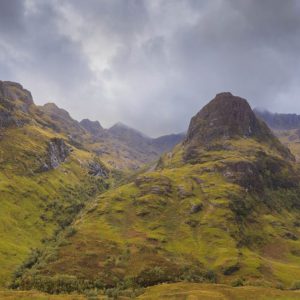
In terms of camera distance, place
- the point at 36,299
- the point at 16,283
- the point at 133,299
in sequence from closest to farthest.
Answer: the point at 36,299 < the point at 133,299 < the point at 16,283

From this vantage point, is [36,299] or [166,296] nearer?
[36,299]

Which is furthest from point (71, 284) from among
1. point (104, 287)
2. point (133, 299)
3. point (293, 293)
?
point (293, 293)

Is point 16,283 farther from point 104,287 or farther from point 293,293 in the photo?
point 293,293

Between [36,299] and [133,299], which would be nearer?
[36,299]

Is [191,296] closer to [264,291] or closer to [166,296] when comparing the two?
[166,296]

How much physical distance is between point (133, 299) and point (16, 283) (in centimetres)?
8291

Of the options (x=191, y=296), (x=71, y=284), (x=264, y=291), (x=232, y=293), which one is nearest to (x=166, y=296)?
(x=191, y=296)

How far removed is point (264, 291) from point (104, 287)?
289 feet

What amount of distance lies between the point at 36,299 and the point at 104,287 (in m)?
82.4

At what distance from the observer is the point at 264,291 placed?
136m

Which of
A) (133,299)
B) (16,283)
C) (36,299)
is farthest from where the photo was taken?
(16,283)

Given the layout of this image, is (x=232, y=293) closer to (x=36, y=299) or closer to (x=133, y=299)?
(x=133, y=299)

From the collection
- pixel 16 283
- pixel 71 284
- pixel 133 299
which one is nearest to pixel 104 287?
pixel 71 284

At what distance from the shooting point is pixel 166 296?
131125 millimetres
